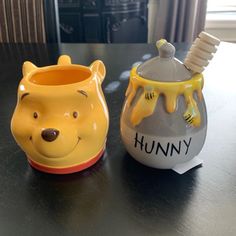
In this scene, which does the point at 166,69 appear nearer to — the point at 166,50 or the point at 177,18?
the point at 166,50

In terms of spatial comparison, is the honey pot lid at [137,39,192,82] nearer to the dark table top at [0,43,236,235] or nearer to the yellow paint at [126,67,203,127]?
the yellow paint at [126,67,203,127]

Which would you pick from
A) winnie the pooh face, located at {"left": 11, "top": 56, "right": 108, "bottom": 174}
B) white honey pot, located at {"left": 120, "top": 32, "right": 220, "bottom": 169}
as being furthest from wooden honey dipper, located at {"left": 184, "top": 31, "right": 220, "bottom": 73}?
winnie the pooh face, located at {"left": 11, "top": 56, "right": 108, "bottom": 174}

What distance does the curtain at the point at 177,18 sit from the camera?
1871 mm

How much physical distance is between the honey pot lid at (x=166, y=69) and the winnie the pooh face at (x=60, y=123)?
0.08m

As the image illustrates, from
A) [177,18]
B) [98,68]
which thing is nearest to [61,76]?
[98,68]

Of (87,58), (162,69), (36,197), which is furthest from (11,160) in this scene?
(87,58)

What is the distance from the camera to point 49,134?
0.39 meters

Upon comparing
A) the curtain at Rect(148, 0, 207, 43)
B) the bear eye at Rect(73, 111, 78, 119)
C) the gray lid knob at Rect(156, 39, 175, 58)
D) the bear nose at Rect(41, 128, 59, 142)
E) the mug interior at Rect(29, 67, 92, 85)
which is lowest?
the curtain at Rect(148, 0, 207, 43)

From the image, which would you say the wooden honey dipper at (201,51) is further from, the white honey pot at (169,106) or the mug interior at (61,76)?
the mug interior at (61,76)

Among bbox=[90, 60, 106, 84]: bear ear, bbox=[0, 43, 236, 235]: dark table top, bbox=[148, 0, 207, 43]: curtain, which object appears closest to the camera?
bbox=[0, 43, 236, 235]: dark table top

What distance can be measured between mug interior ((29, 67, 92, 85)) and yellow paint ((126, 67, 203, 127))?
0.09 metres

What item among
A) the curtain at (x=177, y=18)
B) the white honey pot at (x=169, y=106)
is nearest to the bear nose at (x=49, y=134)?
the white honey pot at (x=169, y=106)

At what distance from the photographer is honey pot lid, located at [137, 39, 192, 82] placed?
0.40m

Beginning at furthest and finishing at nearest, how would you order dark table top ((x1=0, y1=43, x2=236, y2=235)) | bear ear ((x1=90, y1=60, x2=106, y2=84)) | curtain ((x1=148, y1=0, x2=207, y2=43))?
curtain ((x1=148, y1=0, x2=207, y2=43)), bear ear ((x1=90, y1=60, x2=106, y2=84)), dark table top ((x1=0, y1=43, x2=236, y2=235))
